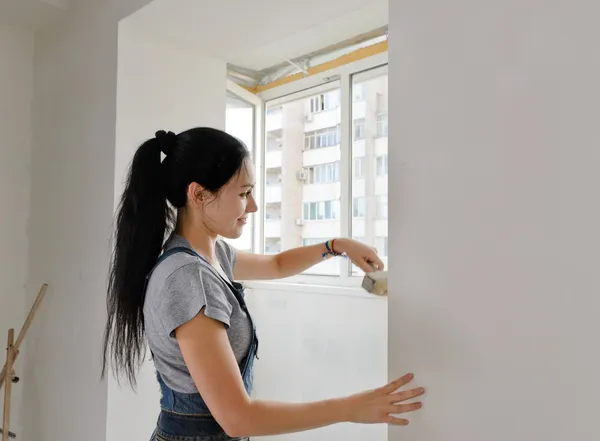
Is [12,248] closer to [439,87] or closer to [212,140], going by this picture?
[212,140]

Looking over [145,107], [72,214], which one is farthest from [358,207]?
[72,214]

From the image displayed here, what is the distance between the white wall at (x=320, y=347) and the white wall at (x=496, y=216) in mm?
965

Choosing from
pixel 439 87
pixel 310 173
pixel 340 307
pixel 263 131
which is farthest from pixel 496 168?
pixel 263 131

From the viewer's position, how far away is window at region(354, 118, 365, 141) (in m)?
2.30

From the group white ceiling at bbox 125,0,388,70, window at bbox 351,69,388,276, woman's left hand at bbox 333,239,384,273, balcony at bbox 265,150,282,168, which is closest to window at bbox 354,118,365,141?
window at bbox 351,69,388,276

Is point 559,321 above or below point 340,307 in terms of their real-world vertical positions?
above

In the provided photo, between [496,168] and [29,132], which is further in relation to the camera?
[29,132]

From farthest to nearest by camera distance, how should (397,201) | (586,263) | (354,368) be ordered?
(354,368)
(397,201)
(586,263)

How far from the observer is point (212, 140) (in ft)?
3.70

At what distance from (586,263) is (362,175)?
1.52 metres

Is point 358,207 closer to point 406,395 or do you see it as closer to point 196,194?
point 196,194

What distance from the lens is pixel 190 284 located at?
40.3 inches

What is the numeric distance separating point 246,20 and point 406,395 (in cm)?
141

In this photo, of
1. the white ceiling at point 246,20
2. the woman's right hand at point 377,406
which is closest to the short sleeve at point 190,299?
the woman's right hand at point 377,406
